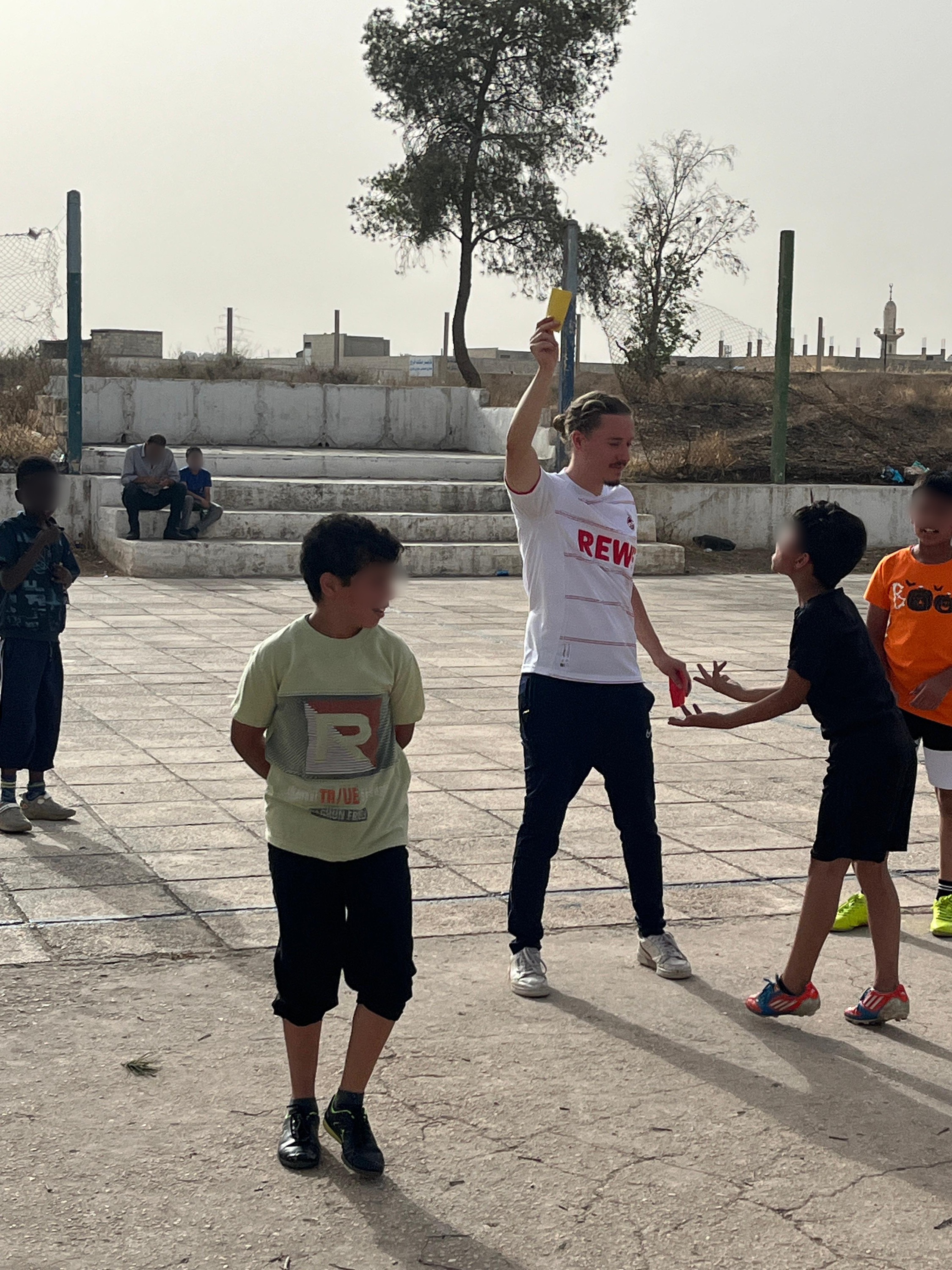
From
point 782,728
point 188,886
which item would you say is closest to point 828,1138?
point 188,886

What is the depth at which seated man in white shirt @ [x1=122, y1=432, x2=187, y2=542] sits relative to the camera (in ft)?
54.7

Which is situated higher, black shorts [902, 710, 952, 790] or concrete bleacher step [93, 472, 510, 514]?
concrete bleacher step [93, 472, 510, 514]

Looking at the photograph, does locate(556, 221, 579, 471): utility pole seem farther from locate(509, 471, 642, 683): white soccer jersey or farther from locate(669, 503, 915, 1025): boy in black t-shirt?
locate(669, 503, 915, 1025): boy in black t-shirt

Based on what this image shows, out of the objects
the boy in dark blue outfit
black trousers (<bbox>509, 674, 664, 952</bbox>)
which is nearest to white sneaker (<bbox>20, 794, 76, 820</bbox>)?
the boy in dark blue outfit

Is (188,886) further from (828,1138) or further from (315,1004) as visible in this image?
(828,1138)

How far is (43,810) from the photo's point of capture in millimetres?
5906

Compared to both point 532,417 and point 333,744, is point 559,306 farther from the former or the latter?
point 333,744

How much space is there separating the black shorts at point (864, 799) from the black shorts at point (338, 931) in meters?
1.30

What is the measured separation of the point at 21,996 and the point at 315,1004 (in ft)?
3.92

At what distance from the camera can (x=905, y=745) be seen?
13.3 feet

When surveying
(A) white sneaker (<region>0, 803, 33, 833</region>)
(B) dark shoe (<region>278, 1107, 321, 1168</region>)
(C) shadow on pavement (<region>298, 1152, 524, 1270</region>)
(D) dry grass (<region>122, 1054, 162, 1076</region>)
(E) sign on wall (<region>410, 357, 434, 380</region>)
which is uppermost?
(E) sign on wall (<region>410, 357, 434, 380</region>)

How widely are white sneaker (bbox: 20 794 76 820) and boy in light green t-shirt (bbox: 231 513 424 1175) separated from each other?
2.88m

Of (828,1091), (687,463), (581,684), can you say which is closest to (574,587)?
(581,684)

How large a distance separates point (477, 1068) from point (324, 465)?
58.3 feet
